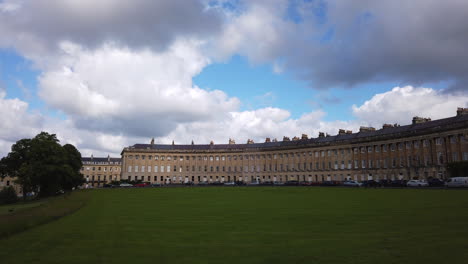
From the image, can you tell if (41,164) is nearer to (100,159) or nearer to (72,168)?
(72,168)

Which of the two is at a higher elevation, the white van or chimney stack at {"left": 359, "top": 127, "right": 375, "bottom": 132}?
chimney stack at {"left": 359, "top": 127, "right": 375, "bottom": 132}

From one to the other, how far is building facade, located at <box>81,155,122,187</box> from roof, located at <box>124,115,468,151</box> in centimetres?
3620

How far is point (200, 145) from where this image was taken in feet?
460

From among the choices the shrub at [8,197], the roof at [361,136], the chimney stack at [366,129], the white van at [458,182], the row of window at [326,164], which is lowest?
the shrub at [8,197]

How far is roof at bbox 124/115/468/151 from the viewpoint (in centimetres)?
7538

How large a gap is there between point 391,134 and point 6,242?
8754cm

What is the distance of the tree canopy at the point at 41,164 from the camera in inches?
2453

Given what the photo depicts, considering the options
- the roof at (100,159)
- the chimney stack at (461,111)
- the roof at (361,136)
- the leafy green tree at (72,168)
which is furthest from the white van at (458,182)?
the roof at (100,159)

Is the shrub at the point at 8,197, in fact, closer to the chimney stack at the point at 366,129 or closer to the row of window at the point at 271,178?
the row of window at the point at 271,178

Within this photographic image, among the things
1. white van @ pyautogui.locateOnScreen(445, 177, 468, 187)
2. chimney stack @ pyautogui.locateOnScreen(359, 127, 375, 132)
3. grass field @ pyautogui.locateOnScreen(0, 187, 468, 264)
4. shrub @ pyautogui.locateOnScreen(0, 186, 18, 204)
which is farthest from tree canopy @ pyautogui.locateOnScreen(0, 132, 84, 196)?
chimney stack @ pyautogui.locateOnScreen(359, 127, 375, 132)

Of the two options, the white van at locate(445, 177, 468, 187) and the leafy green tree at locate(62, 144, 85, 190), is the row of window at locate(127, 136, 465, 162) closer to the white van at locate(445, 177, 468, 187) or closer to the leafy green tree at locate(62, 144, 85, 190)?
the white van at locate(445, 177, 468, 187)

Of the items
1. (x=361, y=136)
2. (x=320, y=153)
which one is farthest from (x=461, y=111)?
(x=320, y=153)

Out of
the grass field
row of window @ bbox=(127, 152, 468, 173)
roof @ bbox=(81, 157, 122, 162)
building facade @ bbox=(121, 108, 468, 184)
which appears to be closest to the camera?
the grass field

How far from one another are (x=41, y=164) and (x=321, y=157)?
2884 inches
